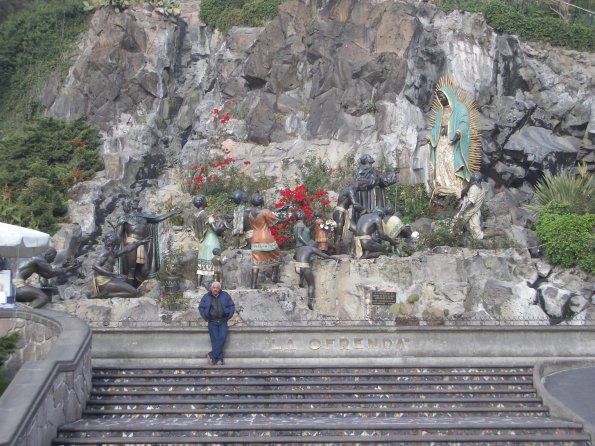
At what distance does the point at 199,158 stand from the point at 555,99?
11324 millimetres

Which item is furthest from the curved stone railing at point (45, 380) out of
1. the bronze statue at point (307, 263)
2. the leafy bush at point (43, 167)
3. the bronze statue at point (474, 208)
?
the leafy bush at point (43, 167)

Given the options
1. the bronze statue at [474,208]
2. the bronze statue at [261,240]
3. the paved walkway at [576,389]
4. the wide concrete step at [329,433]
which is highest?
the bronze statue at [474,208]

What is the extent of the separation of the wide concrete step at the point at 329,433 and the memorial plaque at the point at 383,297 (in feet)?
25.2

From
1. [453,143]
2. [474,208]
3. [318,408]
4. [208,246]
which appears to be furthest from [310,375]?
[453,143]

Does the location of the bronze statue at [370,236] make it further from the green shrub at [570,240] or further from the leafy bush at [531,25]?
the leafy bush at [531,25]

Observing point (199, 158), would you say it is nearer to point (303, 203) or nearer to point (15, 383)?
point (303, 203)

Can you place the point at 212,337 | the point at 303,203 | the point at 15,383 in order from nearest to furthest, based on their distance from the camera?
the point at 15,383 → the point at 212,337 → the point at 303,203

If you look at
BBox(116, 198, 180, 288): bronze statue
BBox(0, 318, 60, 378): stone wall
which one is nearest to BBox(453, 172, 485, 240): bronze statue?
BBox(116, 198, 180, 288): bronze statue

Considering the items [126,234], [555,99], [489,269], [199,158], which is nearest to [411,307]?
[489,269]

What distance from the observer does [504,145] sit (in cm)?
2900

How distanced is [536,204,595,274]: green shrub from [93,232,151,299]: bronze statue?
9.52 meters

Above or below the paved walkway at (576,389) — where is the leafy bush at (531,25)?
above

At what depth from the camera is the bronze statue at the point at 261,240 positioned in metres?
20.9

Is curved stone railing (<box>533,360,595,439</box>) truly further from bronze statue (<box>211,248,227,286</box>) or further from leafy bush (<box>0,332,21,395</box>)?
leafy bush (<box>0,332,21,395</box>)
